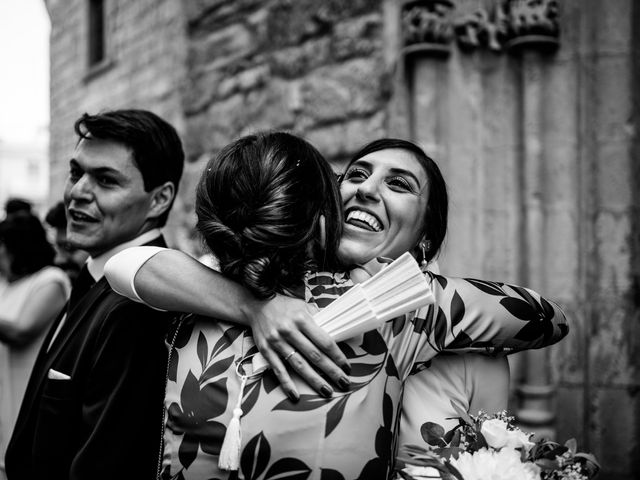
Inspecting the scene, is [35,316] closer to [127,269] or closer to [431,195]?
[127,269]

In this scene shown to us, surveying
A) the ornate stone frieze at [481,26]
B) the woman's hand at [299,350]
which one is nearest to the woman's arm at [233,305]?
the woman's hand at [299,350]

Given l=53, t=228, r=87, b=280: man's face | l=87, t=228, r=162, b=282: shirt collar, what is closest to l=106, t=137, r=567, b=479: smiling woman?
l=87, t=228, r=162, b=282: shirt collar

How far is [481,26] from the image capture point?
3.30m

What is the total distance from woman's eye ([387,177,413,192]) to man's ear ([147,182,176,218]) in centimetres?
78

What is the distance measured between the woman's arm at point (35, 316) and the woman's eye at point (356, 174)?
191 centimetres

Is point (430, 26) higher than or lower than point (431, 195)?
higher

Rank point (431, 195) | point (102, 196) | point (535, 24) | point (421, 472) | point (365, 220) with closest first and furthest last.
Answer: point (421, 472)
point (365, 220)
point (431, 195)
point (102, 196)
point (535, 24)

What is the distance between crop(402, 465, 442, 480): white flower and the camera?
1271mm

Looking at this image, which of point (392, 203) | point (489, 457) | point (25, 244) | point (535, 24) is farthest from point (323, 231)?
point (25, 244)

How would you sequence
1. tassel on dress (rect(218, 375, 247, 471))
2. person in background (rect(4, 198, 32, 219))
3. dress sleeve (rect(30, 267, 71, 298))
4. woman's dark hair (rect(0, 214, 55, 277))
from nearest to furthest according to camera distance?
tassel on dress (rect(218, 375, 247, 471)), dress sleeve (rect(30, 267, 71, 298)), woman's dark hair (rect(0, 214, 55, 277)), person in background (rect(4, 198, 32, 219))

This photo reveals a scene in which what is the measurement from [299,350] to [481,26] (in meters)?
2.60

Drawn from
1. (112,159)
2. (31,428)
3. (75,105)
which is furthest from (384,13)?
(75,105)

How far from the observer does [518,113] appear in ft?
11.0

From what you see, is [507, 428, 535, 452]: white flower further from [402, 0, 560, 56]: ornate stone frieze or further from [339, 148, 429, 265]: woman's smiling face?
[402, 0, 560, 56]: ornate stone frieze
